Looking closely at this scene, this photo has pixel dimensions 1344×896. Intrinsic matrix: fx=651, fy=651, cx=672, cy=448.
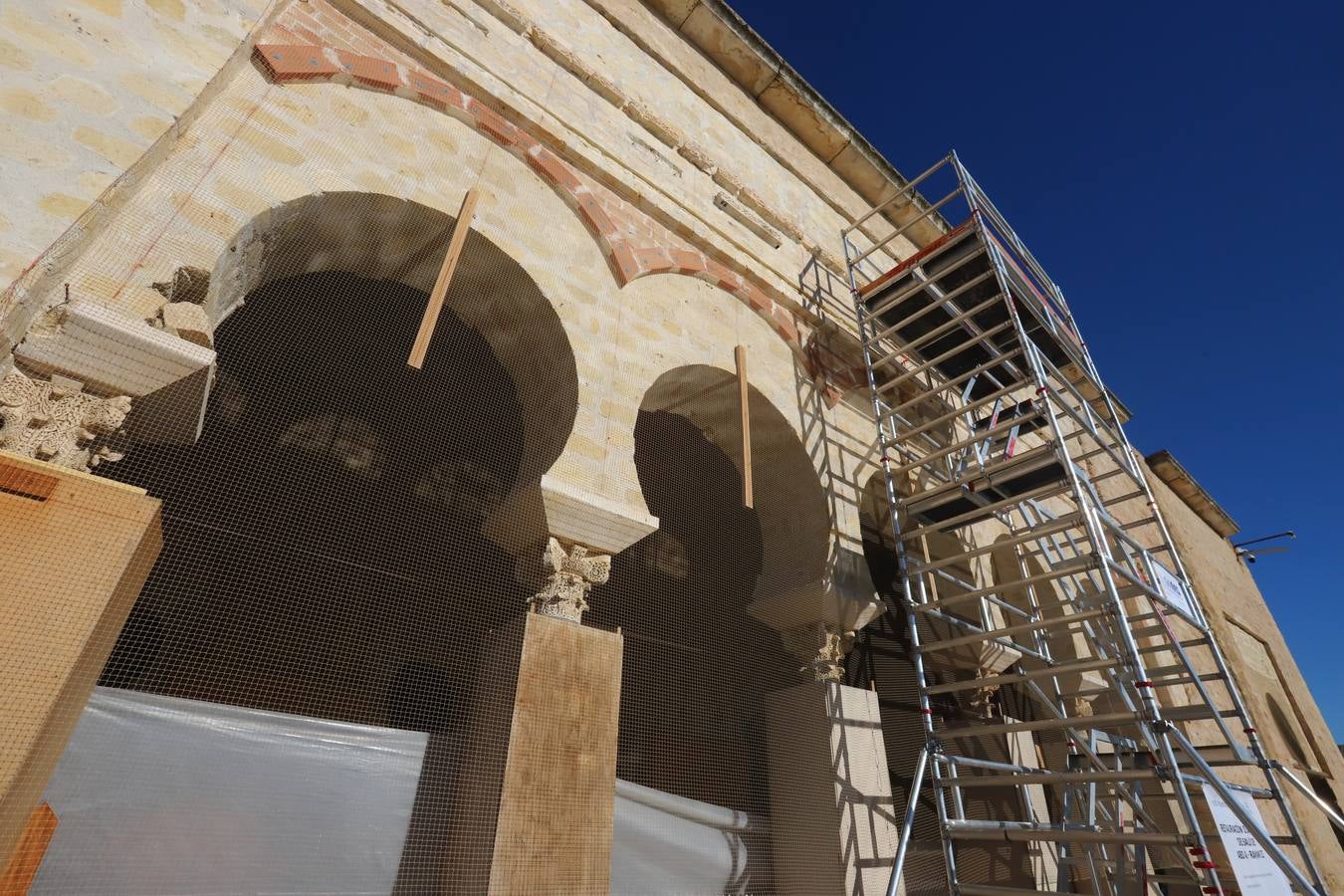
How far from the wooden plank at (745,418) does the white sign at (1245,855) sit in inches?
108

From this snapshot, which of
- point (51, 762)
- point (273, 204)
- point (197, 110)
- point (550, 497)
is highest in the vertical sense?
point (197, 110)

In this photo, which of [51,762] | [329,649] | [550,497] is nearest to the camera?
[51,762]

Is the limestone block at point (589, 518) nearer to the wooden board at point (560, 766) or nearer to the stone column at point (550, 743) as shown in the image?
the stone column at point (550, 743)

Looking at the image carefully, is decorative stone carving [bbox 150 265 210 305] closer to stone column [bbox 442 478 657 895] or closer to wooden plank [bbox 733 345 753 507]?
stone column [bbox 442 478 657 895]

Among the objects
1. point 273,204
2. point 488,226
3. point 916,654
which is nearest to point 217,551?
point 273,204

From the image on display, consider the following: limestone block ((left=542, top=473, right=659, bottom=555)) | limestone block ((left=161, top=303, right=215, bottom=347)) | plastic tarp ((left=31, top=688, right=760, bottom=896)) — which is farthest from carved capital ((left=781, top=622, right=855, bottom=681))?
limestone block ((left=161, top=303, right=215, bottom=347))

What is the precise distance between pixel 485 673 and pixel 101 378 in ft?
6.42

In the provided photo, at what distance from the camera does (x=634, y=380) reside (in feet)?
13.6

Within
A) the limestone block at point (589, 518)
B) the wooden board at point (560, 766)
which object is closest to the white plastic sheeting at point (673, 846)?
the wooden board at point (560, 766)

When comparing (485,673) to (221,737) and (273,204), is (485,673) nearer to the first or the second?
(221,737)

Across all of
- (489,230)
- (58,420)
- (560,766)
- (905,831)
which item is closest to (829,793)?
(905,831)

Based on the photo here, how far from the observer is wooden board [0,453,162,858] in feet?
6.08

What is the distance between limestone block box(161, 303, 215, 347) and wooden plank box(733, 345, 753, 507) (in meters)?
2.88

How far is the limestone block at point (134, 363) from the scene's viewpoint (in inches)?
92.0
